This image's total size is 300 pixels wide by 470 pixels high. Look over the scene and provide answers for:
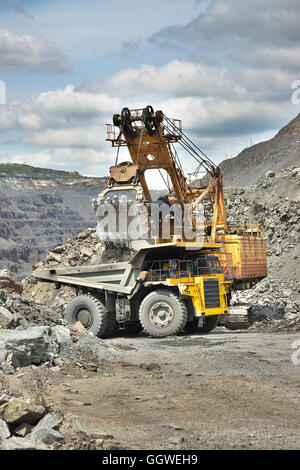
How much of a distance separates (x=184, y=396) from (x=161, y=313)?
8.27 m

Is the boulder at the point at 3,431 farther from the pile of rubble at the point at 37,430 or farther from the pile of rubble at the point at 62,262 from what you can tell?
the pile of rubble at the point at 62,262

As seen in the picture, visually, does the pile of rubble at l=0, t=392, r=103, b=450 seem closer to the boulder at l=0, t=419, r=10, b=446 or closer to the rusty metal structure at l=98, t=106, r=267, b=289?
the boulder at l=0, t=419, r=10, b=446

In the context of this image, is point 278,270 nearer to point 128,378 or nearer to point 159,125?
point 159,125

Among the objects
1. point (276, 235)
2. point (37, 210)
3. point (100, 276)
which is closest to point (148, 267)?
point (100, 276)

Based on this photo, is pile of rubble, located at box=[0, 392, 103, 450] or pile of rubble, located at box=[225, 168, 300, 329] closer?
pile of rubble, located at box=[0, 392, 103, 450]

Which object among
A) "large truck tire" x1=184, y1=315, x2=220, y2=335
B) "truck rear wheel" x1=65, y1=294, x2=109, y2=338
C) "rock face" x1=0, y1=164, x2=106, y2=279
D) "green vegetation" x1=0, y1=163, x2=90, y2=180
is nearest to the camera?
"truck rear wheel" x1=65, y1=294, x2=109, y2=338

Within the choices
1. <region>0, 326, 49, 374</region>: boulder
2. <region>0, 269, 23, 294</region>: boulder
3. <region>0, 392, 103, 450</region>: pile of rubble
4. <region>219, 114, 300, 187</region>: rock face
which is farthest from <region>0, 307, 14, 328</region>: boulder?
<region>219, 114, 300, 187</region>: rock face

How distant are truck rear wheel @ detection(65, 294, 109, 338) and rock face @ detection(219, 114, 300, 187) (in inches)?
1894

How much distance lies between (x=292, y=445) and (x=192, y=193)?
55.2 feet

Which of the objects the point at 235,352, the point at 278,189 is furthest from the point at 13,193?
the point at 235,352

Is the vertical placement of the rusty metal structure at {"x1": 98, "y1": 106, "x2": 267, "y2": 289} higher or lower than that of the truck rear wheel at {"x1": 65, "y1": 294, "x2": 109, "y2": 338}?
higher

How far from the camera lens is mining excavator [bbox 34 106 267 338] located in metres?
17.1

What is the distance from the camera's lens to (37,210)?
13838 centimetres

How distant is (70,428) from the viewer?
258 inches
